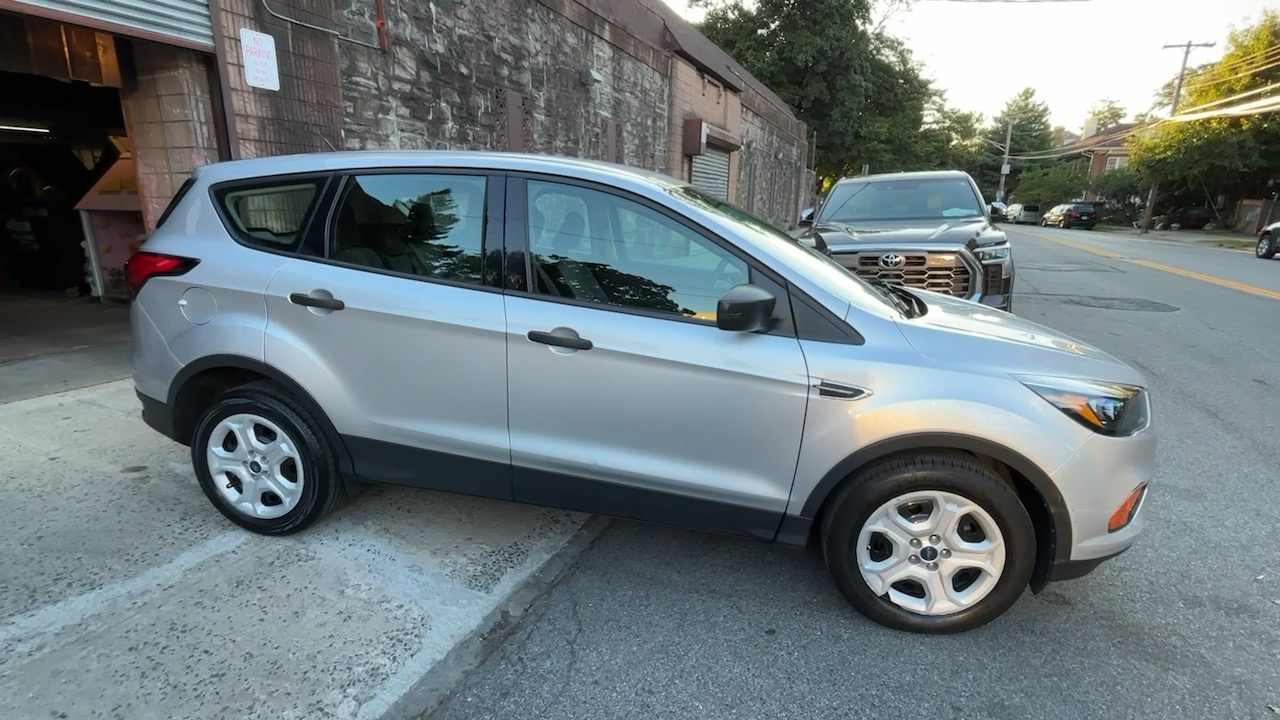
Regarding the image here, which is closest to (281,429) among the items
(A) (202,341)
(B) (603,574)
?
(A) (202,341)

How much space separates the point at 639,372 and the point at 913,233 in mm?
4545

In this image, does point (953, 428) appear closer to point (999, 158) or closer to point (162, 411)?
point (162, 411)

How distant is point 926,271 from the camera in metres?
5.82

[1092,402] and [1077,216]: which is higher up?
[1092,402]

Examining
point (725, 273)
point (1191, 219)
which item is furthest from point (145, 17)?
point (1191, 219)

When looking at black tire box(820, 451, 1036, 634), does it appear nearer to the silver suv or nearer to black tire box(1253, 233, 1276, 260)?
the silver suv

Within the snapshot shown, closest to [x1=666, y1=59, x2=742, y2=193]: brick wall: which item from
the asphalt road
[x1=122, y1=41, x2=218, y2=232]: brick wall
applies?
[x1=122, y1=41, x2=218, y2=232]: brick wall

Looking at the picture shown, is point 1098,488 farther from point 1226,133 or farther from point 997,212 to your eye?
point 1226,133

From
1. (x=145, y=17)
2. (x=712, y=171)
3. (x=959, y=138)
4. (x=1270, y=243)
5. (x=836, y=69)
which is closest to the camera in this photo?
(x=145, y=17)

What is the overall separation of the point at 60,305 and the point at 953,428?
9.45 metres

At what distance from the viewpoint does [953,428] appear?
94.4 inches

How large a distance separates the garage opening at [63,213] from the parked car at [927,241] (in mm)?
6747

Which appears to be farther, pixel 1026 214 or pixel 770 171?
pixel 1026 214

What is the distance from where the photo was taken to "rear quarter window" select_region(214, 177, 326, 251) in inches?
119
